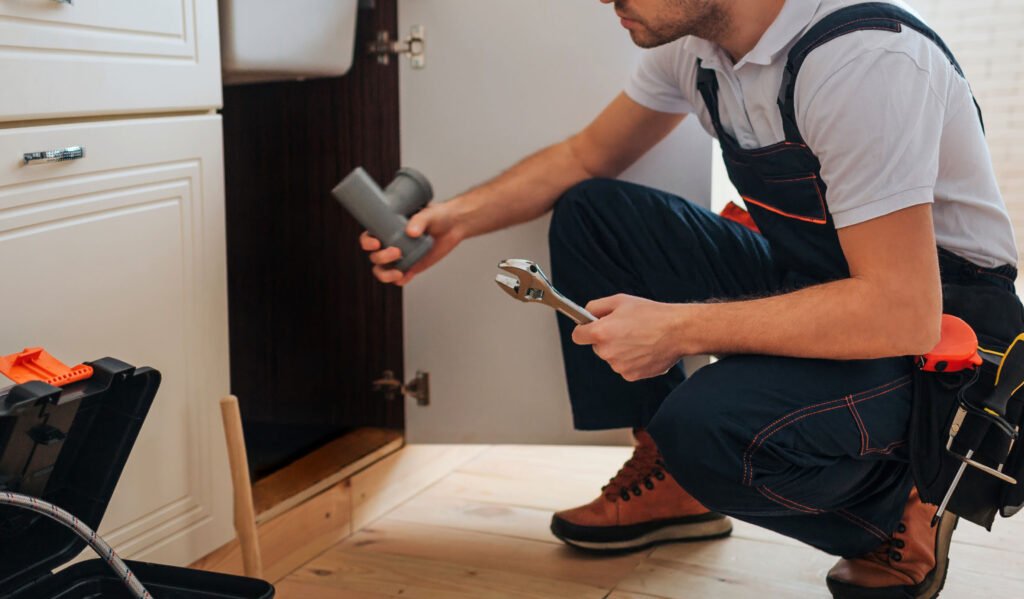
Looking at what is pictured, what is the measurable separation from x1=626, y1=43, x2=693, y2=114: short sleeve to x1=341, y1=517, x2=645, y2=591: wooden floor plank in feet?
1.99

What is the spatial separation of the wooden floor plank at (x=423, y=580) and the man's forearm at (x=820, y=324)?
1.34ft

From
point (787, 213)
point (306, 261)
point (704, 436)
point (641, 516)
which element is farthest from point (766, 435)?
point (306, 261)

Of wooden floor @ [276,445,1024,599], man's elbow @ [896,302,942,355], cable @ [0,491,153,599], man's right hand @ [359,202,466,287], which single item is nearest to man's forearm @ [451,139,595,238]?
man's right hand @ [359,202,466,287]

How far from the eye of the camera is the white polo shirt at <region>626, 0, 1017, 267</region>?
1.04m

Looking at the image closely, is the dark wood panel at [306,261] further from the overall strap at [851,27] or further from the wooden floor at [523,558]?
the overall strap at [851,27]

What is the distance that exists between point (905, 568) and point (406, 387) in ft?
2.48

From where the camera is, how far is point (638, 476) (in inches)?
59.2

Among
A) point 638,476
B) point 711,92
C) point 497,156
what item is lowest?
point 638,476

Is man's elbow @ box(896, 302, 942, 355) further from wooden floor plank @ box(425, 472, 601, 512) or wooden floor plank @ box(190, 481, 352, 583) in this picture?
wooden floor plank @ box(190, 481, 352, 583)

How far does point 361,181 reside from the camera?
132cm

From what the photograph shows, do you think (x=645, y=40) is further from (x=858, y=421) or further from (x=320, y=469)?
(x=320, y=469)

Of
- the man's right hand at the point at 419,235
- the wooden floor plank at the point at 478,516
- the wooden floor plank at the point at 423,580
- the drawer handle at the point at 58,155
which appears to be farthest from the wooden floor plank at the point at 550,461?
the drawer handle at the point at 58,155

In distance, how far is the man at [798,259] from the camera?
1054mm

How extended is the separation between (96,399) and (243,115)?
33.0 inches
